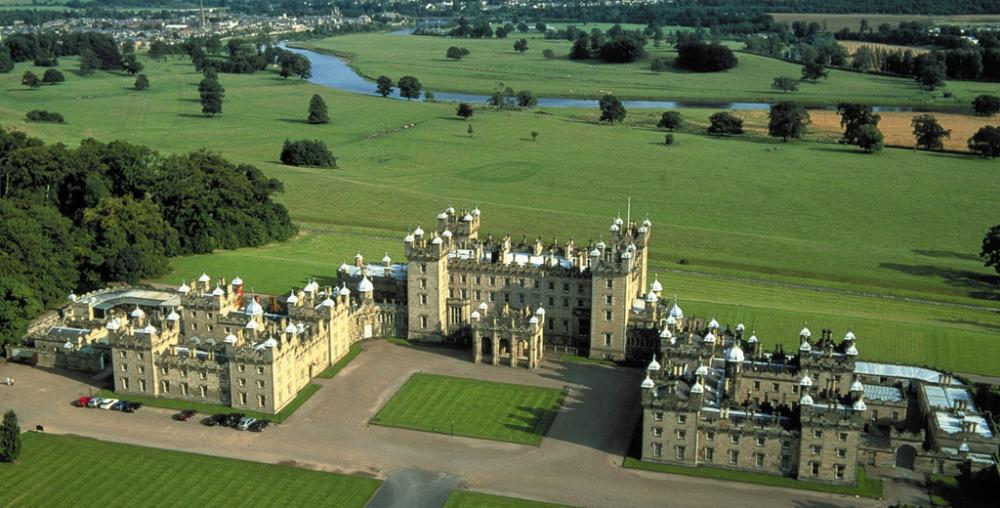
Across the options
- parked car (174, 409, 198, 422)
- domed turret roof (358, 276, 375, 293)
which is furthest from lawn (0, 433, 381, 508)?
domed turret roof (358, 276, 375, 293)

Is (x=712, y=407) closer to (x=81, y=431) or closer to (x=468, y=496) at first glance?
(x=468, y=496)

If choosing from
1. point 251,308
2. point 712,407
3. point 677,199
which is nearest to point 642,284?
point 712,407

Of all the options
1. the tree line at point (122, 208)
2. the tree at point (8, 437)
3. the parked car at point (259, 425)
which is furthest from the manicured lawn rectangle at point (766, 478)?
the tree line at point (122, 208)

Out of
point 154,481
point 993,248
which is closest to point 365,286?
point 154,481

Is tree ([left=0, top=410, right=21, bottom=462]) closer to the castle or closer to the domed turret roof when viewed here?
the castle

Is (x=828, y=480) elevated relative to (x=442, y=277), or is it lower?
lower

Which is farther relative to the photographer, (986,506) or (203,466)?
(203,466)
